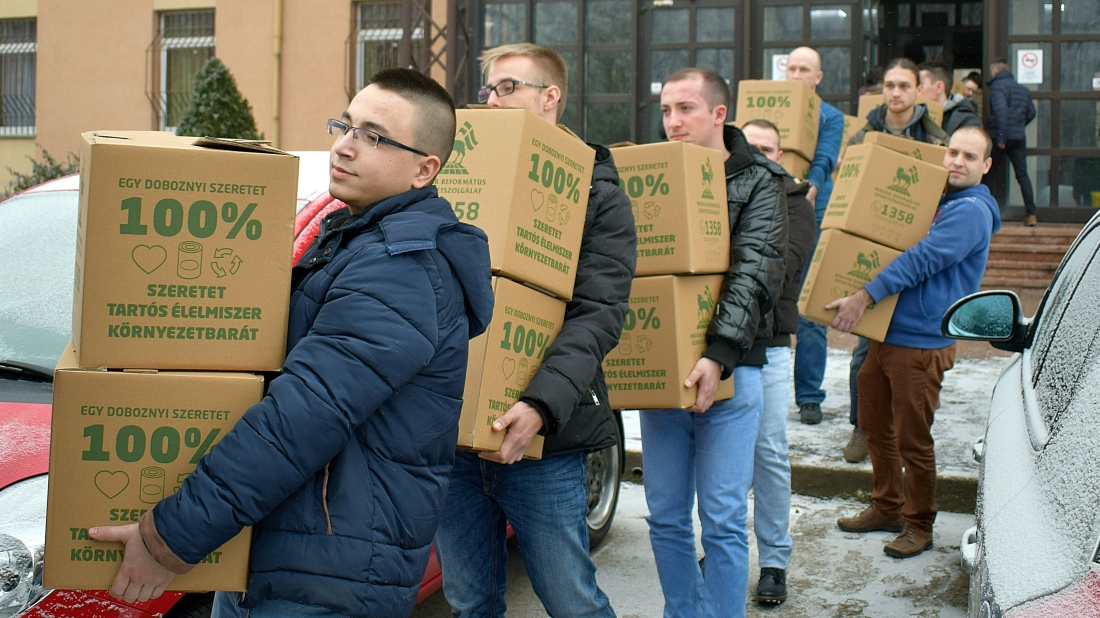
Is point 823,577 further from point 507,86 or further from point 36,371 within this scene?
point 36,371

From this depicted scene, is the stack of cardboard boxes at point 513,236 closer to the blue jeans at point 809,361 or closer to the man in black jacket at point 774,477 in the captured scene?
the man in black jacket at point 774,477

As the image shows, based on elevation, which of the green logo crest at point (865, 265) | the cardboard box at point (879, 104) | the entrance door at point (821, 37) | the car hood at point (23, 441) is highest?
the entrance door at point (821, 37)

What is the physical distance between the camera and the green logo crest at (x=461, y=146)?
8.86 ft

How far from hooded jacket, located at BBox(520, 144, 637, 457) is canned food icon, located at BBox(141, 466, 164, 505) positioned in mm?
941

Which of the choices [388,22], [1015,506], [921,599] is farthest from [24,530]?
[388,22]

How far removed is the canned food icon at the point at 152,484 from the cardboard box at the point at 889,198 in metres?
3.52

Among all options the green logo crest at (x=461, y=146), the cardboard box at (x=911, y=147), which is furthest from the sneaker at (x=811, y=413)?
the green logo crest at (x=461, y=146)

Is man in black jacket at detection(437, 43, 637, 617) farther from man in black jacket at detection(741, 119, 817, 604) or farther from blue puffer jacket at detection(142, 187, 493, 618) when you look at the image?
man in black jacket at detection(741, 119, 817, 604)

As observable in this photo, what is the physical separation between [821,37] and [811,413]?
6464 millimetres

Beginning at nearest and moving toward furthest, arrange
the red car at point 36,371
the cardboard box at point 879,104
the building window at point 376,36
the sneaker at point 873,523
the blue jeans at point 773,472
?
the red car at point 36,371 < the blue jeans at point 773,472 < the sneaker at point 873,523 < the cardboard box at point 879,104 < the building window at point 376,36

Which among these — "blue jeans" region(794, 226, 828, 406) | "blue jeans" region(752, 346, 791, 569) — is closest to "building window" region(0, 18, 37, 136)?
"blue jeans" region(794, 226, 828, 406)

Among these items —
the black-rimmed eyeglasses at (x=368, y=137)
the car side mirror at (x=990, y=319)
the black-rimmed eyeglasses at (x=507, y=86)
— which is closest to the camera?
the black-rimmed eyeglasses at (x=368, y=137)

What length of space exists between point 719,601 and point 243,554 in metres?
1.87

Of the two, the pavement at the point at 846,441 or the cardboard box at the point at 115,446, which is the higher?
the cardboard box at the point at 115,446
